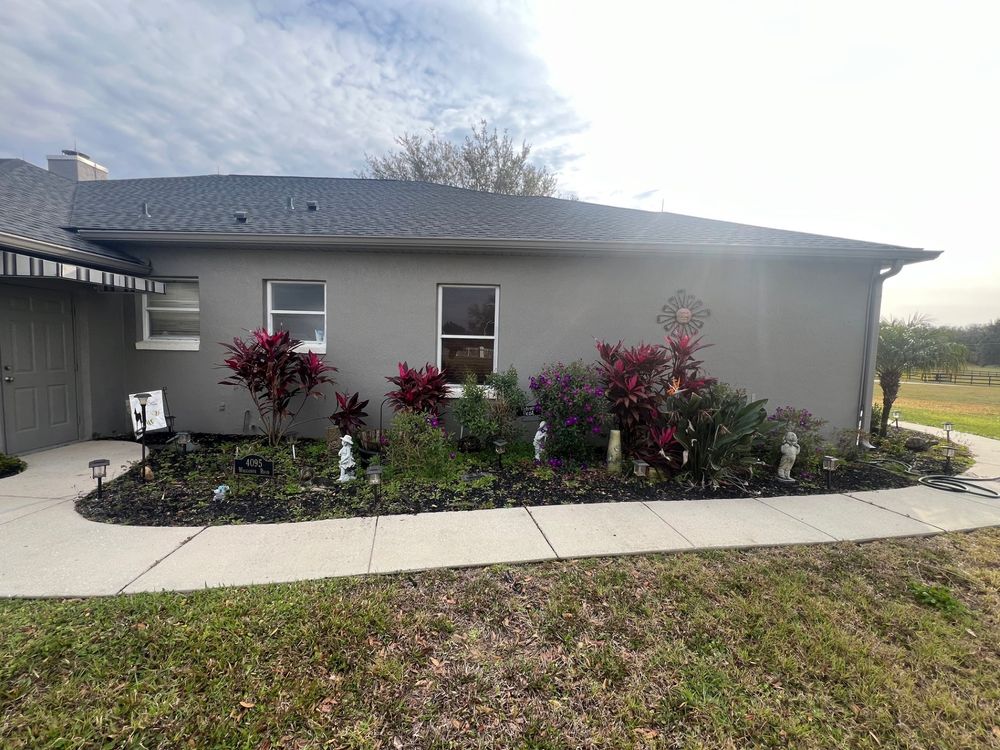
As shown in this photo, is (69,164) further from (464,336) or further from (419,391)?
(419,391)

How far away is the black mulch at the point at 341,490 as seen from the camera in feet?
12.9

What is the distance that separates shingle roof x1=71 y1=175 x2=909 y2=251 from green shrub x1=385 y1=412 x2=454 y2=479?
112 inches

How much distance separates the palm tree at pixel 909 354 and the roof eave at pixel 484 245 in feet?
9.02

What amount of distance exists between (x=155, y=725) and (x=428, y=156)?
772 inches

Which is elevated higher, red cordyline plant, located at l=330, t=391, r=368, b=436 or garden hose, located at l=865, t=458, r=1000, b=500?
red cordyline plant, located at l=330, t=391, r=368, b=436

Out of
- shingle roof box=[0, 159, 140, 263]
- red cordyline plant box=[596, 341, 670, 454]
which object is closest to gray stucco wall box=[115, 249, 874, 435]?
shingle roof box=[0, 159, 140, 263]

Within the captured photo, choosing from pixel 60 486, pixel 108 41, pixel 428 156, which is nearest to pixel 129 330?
pixel 60 486

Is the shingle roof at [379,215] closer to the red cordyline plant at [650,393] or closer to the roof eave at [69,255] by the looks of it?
the roof eave at [69,255]

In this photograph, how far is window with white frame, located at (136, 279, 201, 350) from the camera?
6.55 m

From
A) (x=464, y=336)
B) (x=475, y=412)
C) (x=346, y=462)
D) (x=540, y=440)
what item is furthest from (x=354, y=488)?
(x=464, y=336)

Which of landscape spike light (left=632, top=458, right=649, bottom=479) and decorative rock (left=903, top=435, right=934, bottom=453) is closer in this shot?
landscape spike light (left=632, top=458, right=649, bottom=479)

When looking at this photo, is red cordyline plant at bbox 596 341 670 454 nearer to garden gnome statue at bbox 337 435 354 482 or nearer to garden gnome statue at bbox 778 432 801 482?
garden gnome statue at bbox 778 432 801 482

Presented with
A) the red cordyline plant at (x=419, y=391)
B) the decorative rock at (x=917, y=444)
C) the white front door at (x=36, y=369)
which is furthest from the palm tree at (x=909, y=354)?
the white front door at (x=36, y=369)

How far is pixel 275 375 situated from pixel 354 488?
2358 mm
